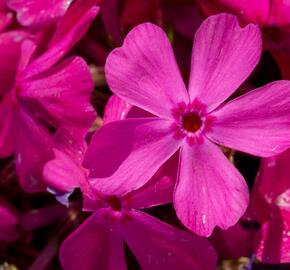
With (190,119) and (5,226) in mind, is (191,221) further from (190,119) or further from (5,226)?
(5,226)

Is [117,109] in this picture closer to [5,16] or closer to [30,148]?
[30,148]

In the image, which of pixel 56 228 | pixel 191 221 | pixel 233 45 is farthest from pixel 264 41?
pixel 56 228

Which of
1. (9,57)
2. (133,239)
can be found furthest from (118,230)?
(9,57)

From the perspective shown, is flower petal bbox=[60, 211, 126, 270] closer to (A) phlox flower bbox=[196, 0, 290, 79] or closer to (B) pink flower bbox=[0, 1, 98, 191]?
(B) pink flower bbox=[0, 1, 98, 191]

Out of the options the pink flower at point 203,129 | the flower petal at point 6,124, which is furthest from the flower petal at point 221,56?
the flower petal at point 6,124

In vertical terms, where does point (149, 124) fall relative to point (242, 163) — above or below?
above

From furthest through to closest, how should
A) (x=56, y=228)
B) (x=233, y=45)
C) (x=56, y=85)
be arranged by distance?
1. (x=56, y=228)
2. (x=56, y=85)
3. (x=233, y=45)

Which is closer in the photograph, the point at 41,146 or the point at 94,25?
the point at 41,146

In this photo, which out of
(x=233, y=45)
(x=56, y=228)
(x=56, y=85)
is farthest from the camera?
(x=56, y=228)
